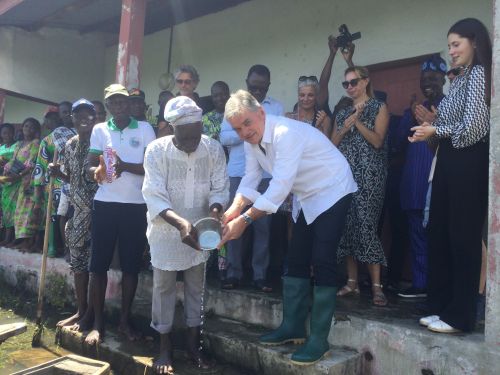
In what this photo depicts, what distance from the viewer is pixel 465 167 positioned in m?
2.89

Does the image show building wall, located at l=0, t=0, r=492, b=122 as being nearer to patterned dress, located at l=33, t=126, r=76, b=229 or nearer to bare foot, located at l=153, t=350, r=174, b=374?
patterned dress, located at l=33, t=126, r=76, b=229

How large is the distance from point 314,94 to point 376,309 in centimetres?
181

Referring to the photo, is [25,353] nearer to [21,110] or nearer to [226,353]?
[226,353]

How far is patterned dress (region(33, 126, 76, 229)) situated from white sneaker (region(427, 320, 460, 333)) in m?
3.94

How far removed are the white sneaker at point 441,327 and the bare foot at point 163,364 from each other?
1.62m

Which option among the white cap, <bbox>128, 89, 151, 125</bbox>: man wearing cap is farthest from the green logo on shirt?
<bbox>128, 89, 151, 125</bbox>: man wearing cap

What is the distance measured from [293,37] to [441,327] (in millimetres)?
4151

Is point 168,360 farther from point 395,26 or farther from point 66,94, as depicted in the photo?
point 66,94

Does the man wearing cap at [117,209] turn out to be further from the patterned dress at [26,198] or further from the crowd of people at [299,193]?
the patterned dress at [26,198]

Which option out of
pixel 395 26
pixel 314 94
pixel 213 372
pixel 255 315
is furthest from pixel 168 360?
pixel 395 26

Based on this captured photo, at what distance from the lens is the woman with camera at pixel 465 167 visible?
2838 millimetres

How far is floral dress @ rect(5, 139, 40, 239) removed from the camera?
21.0ft

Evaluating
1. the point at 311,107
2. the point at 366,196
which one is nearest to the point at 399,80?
the point at 311,107

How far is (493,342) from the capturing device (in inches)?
104
